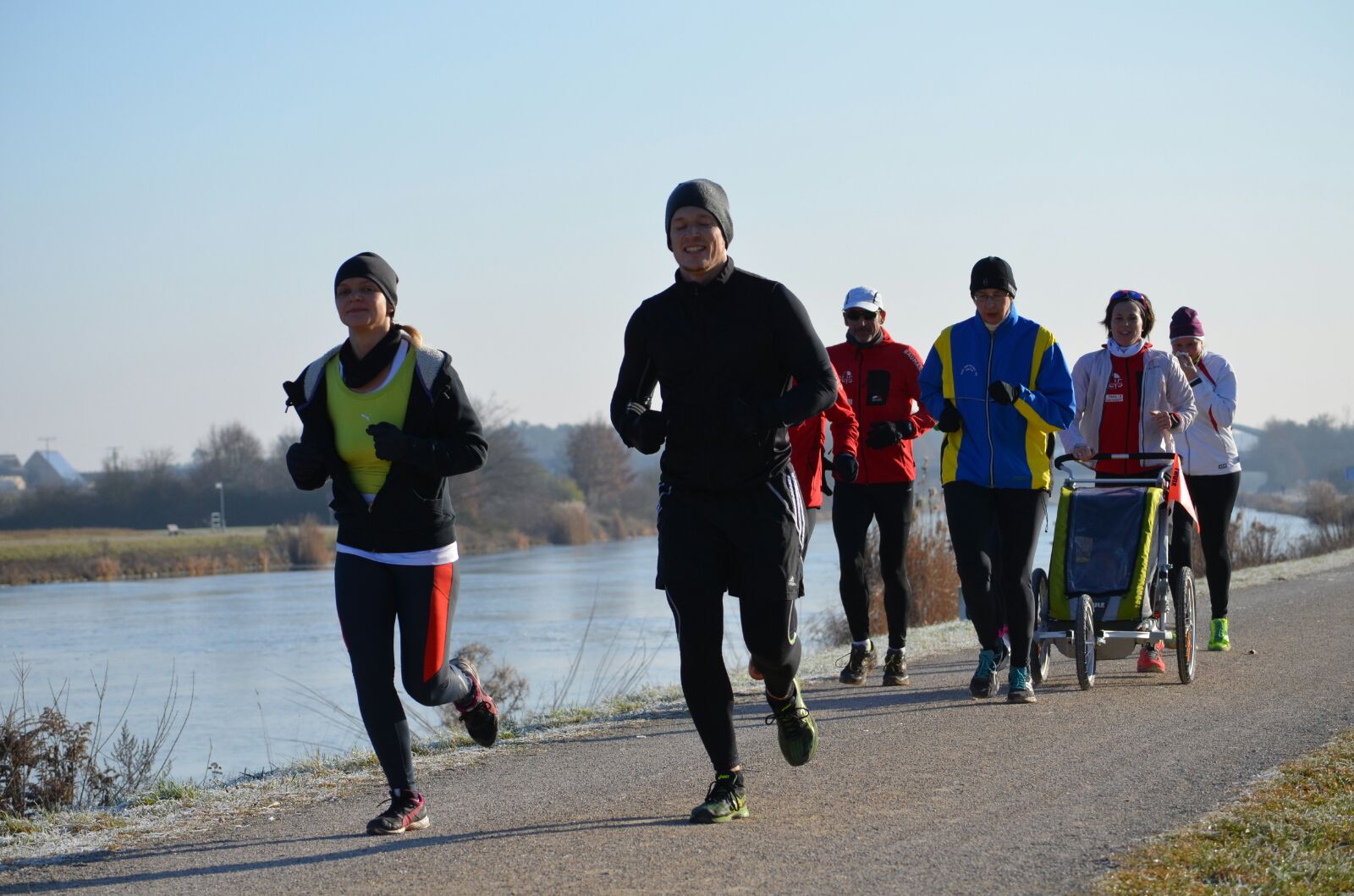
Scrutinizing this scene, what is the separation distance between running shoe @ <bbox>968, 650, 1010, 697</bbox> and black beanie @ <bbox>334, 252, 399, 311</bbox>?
13.2 feet

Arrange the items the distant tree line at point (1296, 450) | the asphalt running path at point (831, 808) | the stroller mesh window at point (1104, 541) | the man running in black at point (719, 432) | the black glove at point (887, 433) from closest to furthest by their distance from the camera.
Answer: the asphalt running path at point (831, 808) < the man running in black at point (719, 432) < the black glove at point (887, 433) < the stroller mesh window at point (1104, 541) < the distant tree line at point (1296, 450)

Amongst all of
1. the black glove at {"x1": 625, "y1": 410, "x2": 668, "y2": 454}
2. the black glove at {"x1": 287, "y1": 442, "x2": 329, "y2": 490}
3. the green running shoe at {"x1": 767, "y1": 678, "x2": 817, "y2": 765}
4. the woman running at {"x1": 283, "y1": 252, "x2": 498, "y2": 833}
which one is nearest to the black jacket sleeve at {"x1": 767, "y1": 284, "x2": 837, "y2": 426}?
the black glove at {"x1": 625, "y1": 410, "x2": 668, "y2": 454}

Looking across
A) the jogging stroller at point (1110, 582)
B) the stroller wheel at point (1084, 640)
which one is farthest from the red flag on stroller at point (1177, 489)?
the stroller wheel at point (1084, 640)

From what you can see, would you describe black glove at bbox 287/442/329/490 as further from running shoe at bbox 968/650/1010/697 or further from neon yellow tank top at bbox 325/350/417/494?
running shoe at bbox 968/650/1010/697

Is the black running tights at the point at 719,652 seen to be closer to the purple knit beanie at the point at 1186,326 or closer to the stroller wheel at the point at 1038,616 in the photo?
the stroller wheel at the point at 1038,616

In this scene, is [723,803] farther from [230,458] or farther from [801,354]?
[230,458]

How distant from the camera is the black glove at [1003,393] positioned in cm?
754

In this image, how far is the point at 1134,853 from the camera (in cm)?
457

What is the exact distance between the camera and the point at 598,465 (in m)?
79.6

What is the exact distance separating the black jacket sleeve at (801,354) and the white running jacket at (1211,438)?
536 centimetres

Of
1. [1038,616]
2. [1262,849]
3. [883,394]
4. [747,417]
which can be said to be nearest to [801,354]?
[747,417]

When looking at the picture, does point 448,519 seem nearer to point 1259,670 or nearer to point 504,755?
point 504,755

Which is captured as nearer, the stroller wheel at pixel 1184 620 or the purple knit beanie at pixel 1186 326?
the stroller wheel at pixel 1184 620

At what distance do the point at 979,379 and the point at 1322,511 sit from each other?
22359 mm
